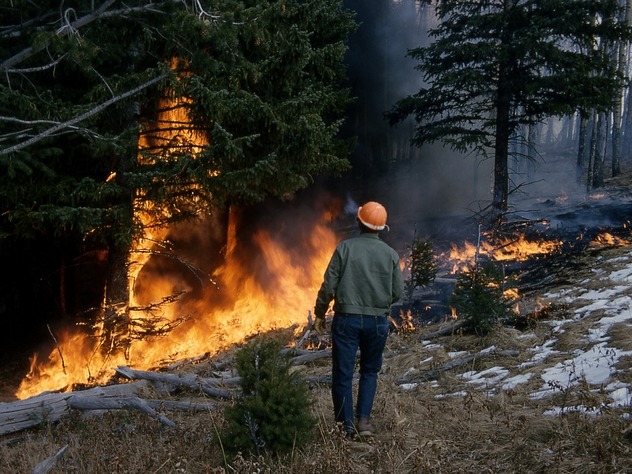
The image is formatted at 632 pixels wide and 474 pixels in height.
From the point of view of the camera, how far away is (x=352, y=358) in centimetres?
464

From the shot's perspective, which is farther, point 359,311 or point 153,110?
point 153,110

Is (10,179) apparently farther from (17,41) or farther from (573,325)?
(573,325)

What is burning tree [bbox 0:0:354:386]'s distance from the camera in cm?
739

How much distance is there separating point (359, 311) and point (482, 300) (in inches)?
137

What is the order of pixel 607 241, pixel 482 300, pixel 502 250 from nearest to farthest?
pixel 482 300
pixel 607 241
pixel 502 250

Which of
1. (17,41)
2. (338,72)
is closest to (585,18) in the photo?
(338,72)

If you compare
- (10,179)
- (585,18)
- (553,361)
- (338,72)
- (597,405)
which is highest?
(585,18)

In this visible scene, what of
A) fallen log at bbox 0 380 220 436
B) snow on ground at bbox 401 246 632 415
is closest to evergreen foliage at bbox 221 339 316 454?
fallen log at bbox 0 380 220 436

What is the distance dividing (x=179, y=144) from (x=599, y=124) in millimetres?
19189

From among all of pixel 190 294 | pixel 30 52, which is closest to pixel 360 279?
pixel 30 52

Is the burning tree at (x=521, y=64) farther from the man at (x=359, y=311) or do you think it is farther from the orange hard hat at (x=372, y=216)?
the man at (x=359, y=311)

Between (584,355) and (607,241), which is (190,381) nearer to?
(584,355)

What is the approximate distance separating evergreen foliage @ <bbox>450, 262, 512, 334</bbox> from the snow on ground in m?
0.56

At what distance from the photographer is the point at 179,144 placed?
923 centimetres
